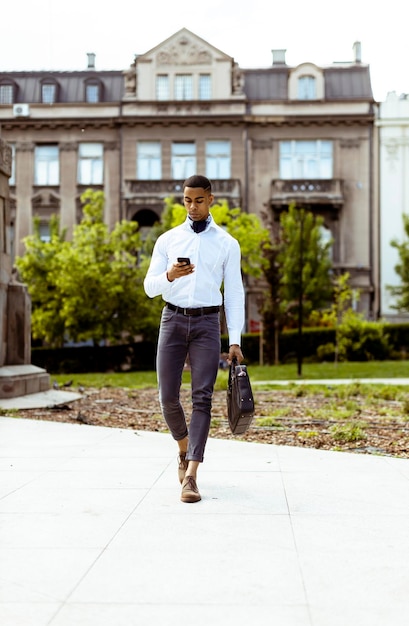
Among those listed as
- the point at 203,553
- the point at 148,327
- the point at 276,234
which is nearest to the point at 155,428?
the point at 203,553

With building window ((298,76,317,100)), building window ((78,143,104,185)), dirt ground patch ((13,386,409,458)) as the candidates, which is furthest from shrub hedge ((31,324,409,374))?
dirt ground patch ((13,386,409,458))

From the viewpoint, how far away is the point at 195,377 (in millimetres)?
5516

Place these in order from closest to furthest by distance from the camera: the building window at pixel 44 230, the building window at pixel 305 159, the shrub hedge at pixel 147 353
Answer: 1. the shrub hedge at pixel 147 353
2. the building window at pixel 305 159
3. the building window at pixel 44 230

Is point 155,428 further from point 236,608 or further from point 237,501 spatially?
point 236,608

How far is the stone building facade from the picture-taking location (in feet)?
139

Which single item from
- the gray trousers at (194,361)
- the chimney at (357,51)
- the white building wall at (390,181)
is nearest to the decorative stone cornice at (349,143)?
the white building wall at (390,181)

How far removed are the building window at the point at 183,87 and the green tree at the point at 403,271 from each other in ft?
41.4

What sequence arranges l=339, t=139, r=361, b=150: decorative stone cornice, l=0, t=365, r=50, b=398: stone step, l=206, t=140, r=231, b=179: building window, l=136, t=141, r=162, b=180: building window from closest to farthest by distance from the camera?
l=0, t=365, r=50, b=398: stone step → l=339, t=139, r=361, b=150: decorative stone cornice → l=206, t=140, r=231, b=179: building window → l=136, t=141, r=162, b=180: building window

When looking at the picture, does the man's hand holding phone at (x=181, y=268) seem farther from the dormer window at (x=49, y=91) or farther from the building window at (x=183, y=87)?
the dormer window at (x=49, y=91)

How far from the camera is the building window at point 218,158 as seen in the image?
4300 centimetres

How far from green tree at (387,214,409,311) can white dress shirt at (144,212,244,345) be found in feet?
116

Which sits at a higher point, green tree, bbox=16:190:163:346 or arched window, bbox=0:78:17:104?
arched window, bbox=0:78:17:104

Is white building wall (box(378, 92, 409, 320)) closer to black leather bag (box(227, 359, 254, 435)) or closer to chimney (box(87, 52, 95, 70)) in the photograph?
chimney (box(87, 52, 95, 70))

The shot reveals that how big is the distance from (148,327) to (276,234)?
11.0 m
